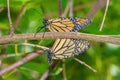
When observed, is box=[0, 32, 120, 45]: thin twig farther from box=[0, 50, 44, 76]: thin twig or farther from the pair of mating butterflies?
box=[0, 50, 44, 76]: thin twig

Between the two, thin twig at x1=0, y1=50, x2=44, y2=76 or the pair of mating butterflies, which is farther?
thin twig at x1=0, y1=50, x2=44, y2=76

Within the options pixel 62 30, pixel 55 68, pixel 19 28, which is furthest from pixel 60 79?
pixel 62 30

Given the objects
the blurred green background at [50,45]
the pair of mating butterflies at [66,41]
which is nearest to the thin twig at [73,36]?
the pair of mating butterflies at [66,41]

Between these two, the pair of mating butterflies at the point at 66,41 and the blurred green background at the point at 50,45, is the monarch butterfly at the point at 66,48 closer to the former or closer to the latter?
the pair of mating butterflies at the point at 66,41

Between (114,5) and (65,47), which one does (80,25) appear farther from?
(114,5)

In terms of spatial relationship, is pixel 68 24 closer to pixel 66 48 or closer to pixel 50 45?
pixel 66 48

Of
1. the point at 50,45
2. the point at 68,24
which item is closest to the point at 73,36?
the point at 68,24

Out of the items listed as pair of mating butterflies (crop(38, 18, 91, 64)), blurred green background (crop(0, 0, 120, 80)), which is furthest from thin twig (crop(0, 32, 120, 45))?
blurred green background (crop(0, 0, 120, 80))

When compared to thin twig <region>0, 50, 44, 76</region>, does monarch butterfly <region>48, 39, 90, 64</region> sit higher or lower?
higher
